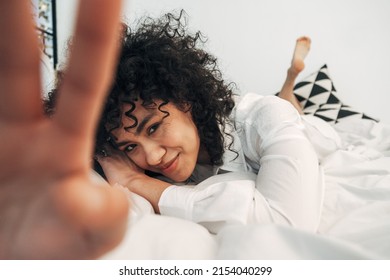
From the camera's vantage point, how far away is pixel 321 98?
1174 millimetres

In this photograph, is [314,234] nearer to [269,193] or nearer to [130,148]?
[269,193]

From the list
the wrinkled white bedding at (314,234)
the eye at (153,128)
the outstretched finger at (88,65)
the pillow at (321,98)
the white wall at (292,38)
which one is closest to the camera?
the outstretched finger at (88,65)

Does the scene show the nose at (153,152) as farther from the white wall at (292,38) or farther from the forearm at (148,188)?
the white wall at (292,38)

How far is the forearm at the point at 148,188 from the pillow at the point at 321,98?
736mm

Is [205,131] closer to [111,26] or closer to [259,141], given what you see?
[259,141]

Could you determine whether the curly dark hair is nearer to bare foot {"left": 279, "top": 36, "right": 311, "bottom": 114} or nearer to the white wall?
bare foot {"left": 279, "top": 36, "right": 311, "bottom": 114}

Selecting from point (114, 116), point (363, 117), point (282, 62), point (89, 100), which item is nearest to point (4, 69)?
point (89, 100)

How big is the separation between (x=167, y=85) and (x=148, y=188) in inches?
8.7

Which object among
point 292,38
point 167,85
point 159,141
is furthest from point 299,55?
point 159,141

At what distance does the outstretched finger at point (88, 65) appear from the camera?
0.13m

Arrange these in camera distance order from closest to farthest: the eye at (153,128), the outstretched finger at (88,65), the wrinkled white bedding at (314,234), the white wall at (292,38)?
the outstretched finger at (88,65) < the wrinkled white bedding at (314,234) < the eye at (153,128) < the white wall at (292,38)

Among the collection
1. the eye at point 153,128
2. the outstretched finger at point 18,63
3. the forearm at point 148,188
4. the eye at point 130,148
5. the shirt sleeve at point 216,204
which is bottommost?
the forearm at point 148,188

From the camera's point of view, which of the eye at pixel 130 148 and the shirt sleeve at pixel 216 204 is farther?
the eye at pixel 130 148

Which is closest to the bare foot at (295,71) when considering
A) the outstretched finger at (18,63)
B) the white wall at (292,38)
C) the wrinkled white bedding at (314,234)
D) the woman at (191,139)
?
the white wall at (292,38)
